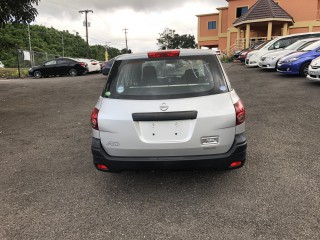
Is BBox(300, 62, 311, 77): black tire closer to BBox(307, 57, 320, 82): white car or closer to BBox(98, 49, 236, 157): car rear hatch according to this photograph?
BBox(307, 57, 320, 82): white car

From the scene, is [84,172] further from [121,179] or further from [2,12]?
[2,12]

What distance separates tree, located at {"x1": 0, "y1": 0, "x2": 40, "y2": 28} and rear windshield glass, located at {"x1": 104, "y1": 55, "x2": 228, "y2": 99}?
6.39 metres

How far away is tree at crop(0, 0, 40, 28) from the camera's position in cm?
816

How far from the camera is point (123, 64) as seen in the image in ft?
11.6

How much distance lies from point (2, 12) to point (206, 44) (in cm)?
3501

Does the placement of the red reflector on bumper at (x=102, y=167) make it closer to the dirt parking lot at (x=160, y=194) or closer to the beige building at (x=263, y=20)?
the dirt parking lot at (x=160, y=194)

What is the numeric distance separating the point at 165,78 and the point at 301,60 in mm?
10186

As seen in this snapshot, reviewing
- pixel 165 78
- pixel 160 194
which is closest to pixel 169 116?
pixel 165 78

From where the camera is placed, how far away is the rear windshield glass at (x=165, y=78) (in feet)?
10.7

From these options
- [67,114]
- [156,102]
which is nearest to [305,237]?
[156,102]

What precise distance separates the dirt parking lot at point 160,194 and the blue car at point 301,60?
6628 millimetres

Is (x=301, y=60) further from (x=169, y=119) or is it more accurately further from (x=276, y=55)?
(x=169, y=119)

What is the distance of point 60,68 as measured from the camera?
A: 70.4ft

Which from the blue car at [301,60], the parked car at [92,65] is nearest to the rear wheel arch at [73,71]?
the parked car at [92,65]
